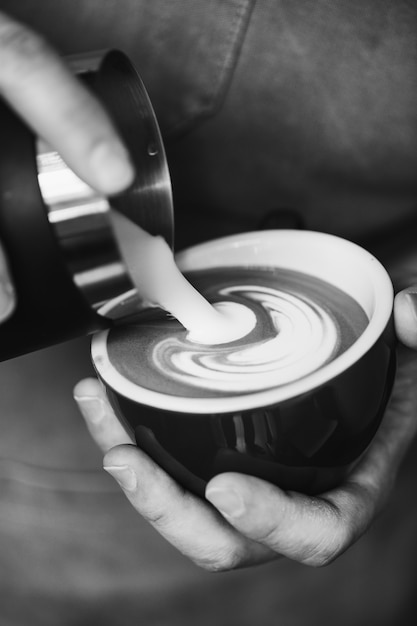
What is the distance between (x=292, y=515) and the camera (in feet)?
1.93

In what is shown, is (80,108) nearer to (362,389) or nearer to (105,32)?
(362,389)

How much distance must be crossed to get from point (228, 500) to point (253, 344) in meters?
0.17

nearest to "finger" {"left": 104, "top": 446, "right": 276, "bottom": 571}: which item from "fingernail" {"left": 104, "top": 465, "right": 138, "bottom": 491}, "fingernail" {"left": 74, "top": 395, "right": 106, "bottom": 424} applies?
"fingernail" {"left": 104, "top": 465, "right": 138, "bottom": 491}

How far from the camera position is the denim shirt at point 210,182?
846mm

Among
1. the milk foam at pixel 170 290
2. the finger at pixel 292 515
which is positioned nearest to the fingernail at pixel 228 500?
the finger at pixel 292 515

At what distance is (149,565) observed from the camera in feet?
3.05

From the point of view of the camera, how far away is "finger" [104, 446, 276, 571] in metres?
0.60

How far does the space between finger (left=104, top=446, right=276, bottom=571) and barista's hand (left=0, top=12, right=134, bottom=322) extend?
26 cm

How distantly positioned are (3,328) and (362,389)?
→ 29 centimetres

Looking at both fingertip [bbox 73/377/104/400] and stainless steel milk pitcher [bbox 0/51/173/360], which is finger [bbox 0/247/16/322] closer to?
stainless steel milk pitcher [bbox 0/51/173/360]

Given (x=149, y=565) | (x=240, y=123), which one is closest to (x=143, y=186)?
(x=240, y=123)

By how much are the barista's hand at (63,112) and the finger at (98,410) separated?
0.99 feet

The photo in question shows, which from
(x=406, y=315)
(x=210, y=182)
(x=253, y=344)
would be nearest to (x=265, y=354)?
(x=253, y=344)

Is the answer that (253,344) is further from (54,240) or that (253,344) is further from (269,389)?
(54,240)
